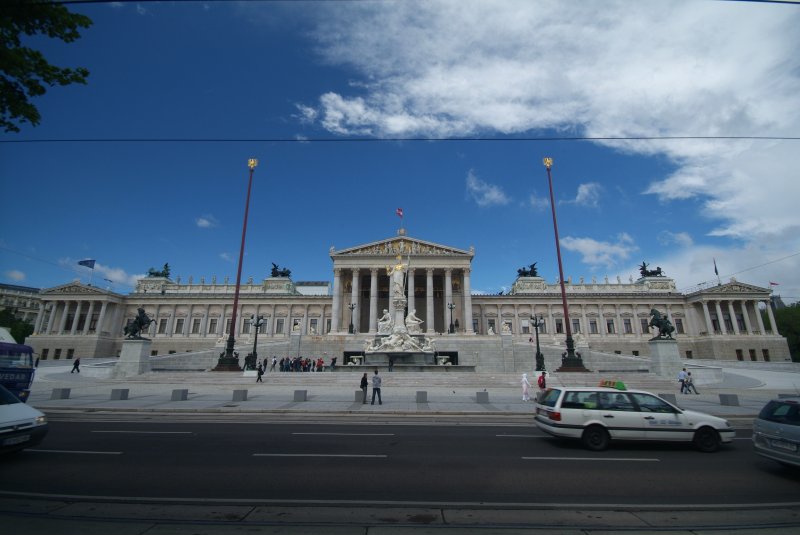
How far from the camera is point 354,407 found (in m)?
19.0

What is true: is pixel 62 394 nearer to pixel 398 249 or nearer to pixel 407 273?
pixel 407 273

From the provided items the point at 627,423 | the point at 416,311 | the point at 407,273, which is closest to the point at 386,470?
the point at 627,423

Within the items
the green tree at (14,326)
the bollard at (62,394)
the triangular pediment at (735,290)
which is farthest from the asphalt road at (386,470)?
the green tree at (14,326)

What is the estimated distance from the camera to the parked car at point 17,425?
8055 mm

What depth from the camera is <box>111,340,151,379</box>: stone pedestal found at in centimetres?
3328

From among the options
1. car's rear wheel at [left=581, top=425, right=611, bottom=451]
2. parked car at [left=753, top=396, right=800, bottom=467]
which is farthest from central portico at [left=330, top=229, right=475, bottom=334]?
parked car at [left=753, top=396, right=800, bottom=467]

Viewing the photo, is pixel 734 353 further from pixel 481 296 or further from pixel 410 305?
pixel 410 305

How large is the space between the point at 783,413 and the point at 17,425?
15.6 metres

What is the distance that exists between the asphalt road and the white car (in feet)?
1.21

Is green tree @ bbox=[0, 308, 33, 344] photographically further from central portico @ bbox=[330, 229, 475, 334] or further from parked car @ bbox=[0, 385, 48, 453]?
parked car @ bbox=[0, 385, 48, 453]

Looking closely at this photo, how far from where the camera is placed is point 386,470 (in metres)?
8.03

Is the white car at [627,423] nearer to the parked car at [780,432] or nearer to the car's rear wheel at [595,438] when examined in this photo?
the car's rear wheel at [595,438]

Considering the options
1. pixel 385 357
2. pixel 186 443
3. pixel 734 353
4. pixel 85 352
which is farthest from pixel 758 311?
pixel 85 352

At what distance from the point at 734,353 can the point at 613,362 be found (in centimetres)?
4446
